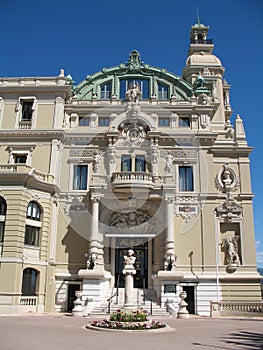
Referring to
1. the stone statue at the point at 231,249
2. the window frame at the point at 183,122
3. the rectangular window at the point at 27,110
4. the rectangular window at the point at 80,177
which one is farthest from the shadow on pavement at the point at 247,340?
the rectangular window at the point at 27,110

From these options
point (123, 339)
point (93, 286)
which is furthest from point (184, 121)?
point (123, 339)

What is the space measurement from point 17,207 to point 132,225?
9.60 m

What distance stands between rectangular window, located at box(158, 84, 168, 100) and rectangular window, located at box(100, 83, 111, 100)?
16.2 feet

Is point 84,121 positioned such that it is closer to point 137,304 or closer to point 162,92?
point 162,92

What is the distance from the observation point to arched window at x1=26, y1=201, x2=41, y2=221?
91.9 ft

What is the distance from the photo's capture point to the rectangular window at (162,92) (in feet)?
117

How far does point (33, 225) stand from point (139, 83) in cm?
1721

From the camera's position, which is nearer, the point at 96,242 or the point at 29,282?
the point at 29,282

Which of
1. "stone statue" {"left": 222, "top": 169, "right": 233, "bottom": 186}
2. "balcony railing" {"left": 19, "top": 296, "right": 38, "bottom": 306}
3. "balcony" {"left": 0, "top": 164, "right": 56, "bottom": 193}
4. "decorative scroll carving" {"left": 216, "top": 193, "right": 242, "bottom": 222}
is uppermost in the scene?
"stone statue" {"left": 222, "top": 169, "right": 233, "bottom": 186}

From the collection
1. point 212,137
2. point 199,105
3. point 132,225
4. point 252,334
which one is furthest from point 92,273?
point 199,105

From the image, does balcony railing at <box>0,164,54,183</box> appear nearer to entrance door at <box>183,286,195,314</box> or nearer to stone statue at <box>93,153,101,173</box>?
stone statue at <box>93,153,101,173</box>

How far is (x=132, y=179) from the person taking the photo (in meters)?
29.5

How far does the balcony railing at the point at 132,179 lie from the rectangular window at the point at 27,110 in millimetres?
10046

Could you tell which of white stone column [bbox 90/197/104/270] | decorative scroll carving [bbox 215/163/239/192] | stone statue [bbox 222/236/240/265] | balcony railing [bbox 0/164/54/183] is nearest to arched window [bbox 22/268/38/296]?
white stone column [bbox 90/197/104/270]
